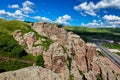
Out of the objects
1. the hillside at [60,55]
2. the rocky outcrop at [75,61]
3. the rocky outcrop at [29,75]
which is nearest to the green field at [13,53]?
the hillside at [60,55]

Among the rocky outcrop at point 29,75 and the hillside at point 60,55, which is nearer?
the rocky outcrop at point 29,75

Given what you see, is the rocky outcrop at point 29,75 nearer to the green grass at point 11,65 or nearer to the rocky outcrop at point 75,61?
the rocky outcrop at point 75,61

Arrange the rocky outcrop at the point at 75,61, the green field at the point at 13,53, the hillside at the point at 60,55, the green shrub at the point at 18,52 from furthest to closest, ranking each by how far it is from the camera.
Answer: the green shrub at the point at 18,52
the green field at the point at 13,53
the hillside at the point at 60,55
the rocky outcrop at the point at 75,61

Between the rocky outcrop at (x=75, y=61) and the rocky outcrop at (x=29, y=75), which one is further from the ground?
the rocky outcrop at (x=29, y=75)

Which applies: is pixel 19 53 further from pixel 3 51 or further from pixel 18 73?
pixel 18 73

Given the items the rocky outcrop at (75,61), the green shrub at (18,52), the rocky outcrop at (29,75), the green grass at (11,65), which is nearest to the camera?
the rocky outcrop at (29,75)

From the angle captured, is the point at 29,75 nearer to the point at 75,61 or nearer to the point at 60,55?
the point at 60,55

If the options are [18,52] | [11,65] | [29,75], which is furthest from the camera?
[18,52]

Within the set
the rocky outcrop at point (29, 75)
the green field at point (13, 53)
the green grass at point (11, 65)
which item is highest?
the rocky outcrop at point (29, 75)

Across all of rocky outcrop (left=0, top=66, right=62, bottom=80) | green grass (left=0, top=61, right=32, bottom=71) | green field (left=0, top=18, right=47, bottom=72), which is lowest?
green grass (left=0, top=61, right=32, bottom=71)

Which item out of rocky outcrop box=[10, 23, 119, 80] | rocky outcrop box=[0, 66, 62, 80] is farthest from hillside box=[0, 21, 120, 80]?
rocky outcrop box=[0, 66, 62, 80]

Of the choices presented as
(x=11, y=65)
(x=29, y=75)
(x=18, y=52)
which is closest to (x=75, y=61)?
(x=11, y=65)

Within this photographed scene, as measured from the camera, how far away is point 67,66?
2366 inches

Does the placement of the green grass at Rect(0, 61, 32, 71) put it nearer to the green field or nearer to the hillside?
the green field
